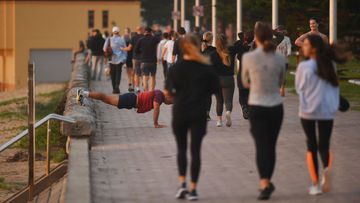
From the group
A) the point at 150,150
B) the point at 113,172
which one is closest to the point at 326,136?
the point at 113,172

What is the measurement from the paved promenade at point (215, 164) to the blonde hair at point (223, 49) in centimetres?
118

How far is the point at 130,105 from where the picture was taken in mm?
18969

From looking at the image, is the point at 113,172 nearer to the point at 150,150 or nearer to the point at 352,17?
the point at 150,150

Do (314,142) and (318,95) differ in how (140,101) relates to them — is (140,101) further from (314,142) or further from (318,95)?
(318,95)

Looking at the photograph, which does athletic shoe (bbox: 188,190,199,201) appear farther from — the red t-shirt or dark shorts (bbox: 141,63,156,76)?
dark shorts (bbox: 141,63,156,76)

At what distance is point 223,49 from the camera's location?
61.7 ft

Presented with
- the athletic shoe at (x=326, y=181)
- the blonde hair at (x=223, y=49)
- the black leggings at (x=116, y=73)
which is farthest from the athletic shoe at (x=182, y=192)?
the black leggings at (x=116, y=73)

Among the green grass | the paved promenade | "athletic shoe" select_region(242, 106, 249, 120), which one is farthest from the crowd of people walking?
the green grass

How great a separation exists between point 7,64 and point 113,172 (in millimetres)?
82200

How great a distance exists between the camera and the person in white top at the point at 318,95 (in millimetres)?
11359

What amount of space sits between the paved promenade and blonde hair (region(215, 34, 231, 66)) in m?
1.18

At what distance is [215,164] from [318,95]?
3196 millimetres

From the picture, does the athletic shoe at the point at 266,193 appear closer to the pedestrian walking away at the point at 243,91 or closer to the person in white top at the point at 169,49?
the pedestrian walking away at the point at 243,91

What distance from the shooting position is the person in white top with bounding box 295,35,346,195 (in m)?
11.4
